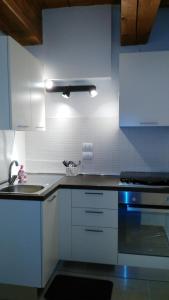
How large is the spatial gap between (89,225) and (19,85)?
1373 millimetres

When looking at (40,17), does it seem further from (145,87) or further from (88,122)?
(145,87)

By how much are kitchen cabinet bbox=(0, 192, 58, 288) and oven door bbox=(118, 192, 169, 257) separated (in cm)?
70

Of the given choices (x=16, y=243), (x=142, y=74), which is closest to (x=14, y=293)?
(x=16, y=243)

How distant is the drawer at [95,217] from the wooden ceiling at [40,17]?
Result: 5.36 ft

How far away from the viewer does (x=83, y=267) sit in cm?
232

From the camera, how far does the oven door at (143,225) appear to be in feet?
6.83

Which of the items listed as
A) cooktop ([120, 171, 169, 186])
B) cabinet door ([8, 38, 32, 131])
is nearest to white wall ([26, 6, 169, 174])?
cooktop ([120, 171, 169, 186])

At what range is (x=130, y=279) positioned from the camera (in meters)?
2.18

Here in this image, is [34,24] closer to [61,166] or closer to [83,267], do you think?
[61,166]

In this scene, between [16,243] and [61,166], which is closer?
[16,243]

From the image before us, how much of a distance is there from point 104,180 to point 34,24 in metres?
1.68

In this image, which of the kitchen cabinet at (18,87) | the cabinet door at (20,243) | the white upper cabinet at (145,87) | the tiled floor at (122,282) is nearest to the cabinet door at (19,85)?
the kitchen cabinet at (18,87)

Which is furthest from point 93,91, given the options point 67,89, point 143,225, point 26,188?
point 143,225

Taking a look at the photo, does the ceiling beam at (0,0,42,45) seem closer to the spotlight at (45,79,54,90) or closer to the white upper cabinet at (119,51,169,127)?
the spotlight at (45,79,54,90)
